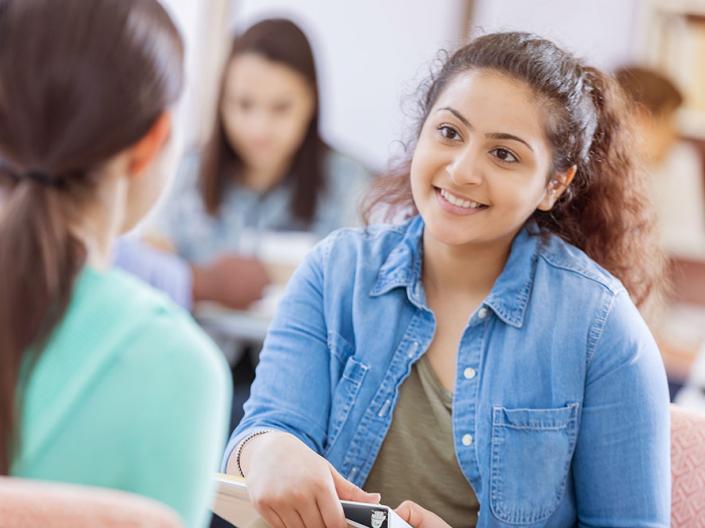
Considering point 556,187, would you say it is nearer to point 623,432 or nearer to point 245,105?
point 623,432

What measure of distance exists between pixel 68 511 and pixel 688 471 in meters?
0.98

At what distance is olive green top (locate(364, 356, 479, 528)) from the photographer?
4.75 feet

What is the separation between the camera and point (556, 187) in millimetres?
1562

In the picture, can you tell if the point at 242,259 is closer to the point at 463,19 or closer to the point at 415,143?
the point at 415,143

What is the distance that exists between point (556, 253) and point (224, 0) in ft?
10.7

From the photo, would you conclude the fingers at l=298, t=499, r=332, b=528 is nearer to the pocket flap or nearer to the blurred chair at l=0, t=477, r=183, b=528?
the pocket flap

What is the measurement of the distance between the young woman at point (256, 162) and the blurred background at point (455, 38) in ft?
1.51

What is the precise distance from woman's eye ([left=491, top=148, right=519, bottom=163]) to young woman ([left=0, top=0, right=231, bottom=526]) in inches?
24.6

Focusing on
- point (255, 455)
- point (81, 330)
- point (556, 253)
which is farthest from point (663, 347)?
point (81, 330)

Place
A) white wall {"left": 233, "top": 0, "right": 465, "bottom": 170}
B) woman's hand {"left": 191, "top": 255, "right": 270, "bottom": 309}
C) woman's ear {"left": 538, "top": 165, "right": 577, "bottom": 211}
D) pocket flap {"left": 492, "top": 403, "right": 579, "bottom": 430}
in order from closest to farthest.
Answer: pocket flap {"left": 492, "top": 403, "right": 579, "bottom": 430} → woman's ear {"left": 538, "top": 165, "right": 577, "bottom": 211} → woman's hand {"left": 191, "top": 255, "right": 270, "bottom": 309} → white wall {"left": 233, "top": 0, "right": 465, "bottom": 170}

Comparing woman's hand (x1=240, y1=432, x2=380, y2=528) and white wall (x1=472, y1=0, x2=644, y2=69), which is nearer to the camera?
woman's hand (x1=240, y1=432, x2=380, y2=528)

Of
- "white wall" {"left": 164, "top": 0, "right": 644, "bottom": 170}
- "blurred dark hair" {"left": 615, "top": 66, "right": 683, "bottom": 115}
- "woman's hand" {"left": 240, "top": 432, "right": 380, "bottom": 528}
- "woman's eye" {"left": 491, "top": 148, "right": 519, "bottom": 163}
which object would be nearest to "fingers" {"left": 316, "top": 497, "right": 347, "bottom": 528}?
"woman's hand" {"left": 240, "top": 432, "right": 380, "bottom": 528}

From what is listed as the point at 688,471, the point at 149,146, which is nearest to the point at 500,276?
the point at 688,471

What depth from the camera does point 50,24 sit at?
3.06 feet
